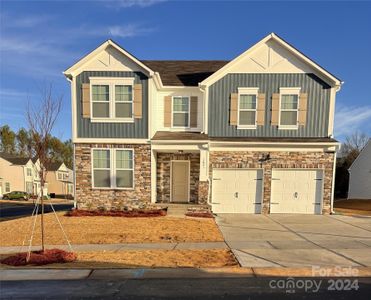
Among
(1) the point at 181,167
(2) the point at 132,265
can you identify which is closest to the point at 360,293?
(2) the point at 132,265

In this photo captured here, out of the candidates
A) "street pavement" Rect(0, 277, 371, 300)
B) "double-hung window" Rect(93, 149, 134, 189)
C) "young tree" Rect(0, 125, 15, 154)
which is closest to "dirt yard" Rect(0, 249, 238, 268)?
"street pavement" Rect(0, 277, 371, 300)

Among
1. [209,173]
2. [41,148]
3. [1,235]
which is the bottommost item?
[1,235]

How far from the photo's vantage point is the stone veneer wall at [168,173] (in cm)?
1388

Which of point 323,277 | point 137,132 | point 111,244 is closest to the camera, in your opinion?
point 323,277

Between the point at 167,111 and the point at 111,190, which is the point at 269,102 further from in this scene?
the point at 111,190

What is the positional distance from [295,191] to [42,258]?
37.0 ft

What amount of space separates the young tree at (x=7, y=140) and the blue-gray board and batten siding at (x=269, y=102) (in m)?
57.7

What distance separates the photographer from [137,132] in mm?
12992

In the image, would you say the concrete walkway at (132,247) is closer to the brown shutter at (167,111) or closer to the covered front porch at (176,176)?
the covered front porch at (176,176)

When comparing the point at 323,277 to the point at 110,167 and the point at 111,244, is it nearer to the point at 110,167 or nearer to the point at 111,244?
the point at 111,244

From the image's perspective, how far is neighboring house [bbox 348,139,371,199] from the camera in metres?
23.8

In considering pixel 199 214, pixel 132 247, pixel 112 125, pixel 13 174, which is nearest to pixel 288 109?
pixel 199 214

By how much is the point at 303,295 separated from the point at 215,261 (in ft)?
7.08

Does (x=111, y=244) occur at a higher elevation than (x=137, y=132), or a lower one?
lower
